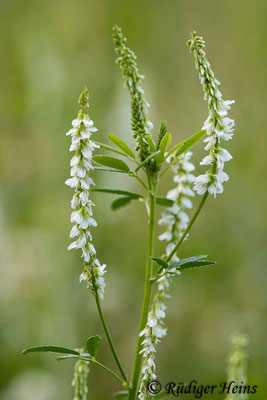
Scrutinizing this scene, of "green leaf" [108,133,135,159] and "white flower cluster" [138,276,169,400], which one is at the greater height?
"green leaf" [108,133,135,159]

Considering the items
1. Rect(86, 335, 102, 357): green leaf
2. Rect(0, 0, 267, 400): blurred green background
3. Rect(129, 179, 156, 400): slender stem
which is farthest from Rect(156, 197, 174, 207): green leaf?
Rect(0, 0, 267, 400): blurred green background

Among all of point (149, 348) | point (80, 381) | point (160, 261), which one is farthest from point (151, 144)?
point (80, 381)

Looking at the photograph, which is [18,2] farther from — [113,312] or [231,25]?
[113,312]

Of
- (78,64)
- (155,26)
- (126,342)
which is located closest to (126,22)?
(155,26)

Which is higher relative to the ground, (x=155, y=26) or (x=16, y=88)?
(x=155, y=26)

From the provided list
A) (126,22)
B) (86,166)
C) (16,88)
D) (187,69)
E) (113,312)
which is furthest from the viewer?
(187,69)

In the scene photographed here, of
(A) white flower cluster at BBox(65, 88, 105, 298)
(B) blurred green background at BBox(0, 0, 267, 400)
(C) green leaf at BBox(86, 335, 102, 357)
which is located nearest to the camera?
(A) white flower cluster at BBox(65, 88, 105, 298)

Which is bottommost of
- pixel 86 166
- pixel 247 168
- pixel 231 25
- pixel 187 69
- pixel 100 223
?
pixel 86 166

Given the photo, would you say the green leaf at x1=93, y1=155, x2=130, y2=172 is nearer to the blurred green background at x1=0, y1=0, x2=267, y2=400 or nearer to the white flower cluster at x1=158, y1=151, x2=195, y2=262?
the white flower cluster at x1=158, y1=151, x2=195, y2=262
